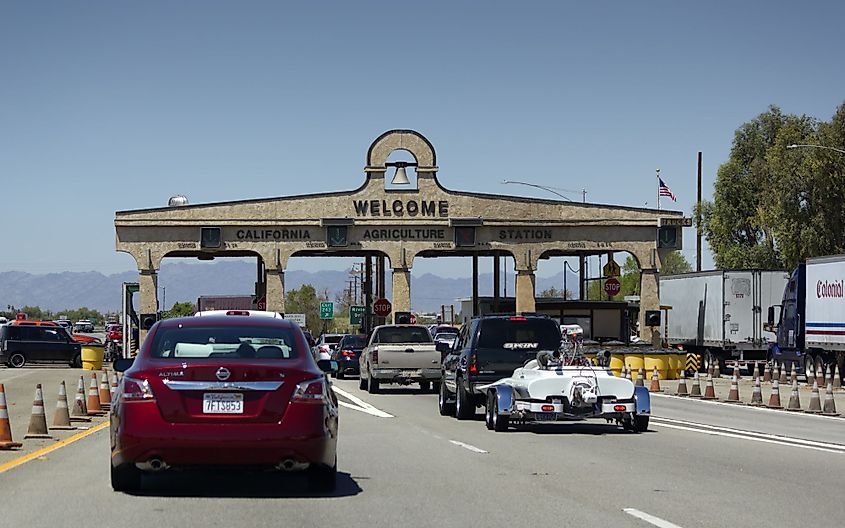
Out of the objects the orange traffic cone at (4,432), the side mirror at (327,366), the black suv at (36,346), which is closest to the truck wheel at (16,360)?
the black suv at (36,346)

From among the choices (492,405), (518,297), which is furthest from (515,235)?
(492,405)

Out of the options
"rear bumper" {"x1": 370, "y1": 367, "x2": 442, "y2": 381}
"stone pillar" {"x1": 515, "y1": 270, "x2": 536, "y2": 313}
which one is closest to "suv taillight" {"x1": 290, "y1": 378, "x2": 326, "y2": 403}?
"rear bumper" {"x1": 370, "y1": 367, "x2": 442, "y2": 381}

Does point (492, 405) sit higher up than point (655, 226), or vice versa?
point (655, 226)

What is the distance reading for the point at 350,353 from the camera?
45.5 metres

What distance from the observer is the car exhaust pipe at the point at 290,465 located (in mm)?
11573

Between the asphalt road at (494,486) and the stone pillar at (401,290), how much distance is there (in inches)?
1642

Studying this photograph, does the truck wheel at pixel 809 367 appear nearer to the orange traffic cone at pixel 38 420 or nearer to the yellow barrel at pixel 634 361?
the yellow barrel at pixel 634 361

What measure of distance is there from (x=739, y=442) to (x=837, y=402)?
13.3m

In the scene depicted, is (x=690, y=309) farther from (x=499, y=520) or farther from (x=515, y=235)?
(x=499, y=520)

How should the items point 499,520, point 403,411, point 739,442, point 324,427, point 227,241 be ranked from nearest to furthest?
point 499,520, point 324,427, point 739,442, point 403,411, point 227,241

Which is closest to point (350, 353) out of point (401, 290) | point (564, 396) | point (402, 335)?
point (402, 335)

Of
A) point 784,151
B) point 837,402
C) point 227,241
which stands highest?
point 784,151

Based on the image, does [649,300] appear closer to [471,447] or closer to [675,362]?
[675,362]

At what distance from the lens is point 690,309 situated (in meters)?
51.6
